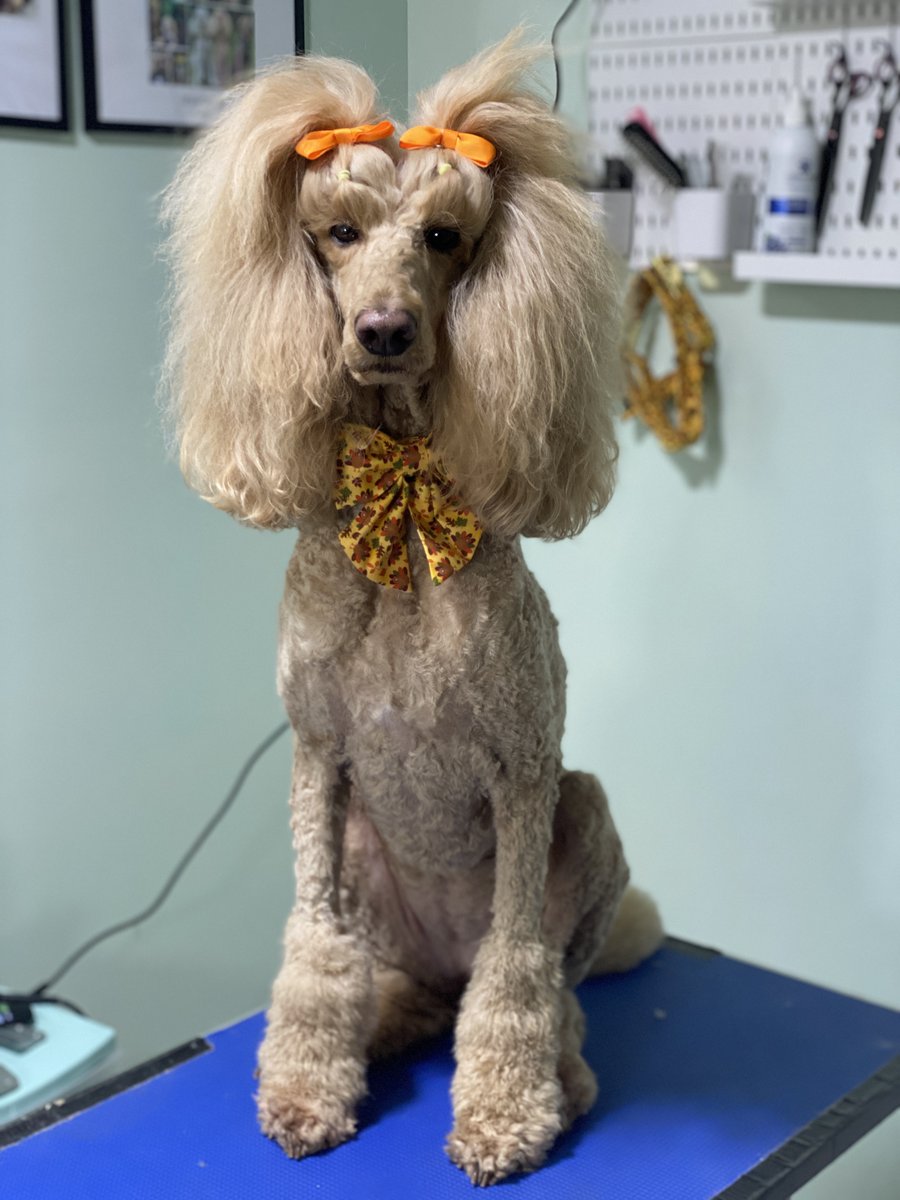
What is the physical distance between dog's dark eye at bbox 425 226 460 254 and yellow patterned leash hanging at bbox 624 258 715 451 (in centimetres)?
73

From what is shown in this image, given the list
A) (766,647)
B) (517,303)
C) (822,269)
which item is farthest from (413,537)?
(766,647)

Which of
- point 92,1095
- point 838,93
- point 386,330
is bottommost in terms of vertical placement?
point 92,1095

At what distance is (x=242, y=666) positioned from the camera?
1926mm

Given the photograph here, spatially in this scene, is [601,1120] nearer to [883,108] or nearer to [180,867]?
[180,867]

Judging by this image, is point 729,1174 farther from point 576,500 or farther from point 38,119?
point 38,119

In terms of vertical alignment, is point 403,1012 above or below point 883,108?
below

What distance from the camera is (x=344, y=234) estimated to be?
3.07 ft

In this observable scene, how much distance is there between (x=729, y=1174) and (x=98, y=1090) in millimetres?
545

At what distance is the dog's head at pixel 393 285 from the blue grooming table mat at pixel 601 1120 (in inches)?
20.4

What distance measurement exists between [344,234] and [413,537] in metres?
0.23

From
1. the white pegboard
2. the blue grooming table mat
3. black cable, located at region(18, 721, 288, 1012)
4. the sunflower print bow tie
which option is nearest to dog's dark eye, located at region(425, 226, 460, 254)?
the sunflower print bow tie

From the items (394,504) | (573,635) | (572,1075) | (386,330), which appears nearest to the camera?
(386,330)

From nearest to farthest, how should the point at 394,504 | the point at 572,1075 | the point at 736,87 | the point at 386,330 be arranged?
the point at 386,330 → the point at 394,504 → the point at 572,1075 → the point at 736,87

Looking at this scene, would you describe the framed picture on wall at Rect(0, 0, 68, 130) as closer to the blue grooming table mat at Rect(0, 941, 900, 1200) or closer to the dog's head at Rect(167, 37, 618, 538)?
the dog's head at Rect(167, 37, 618, 538)
